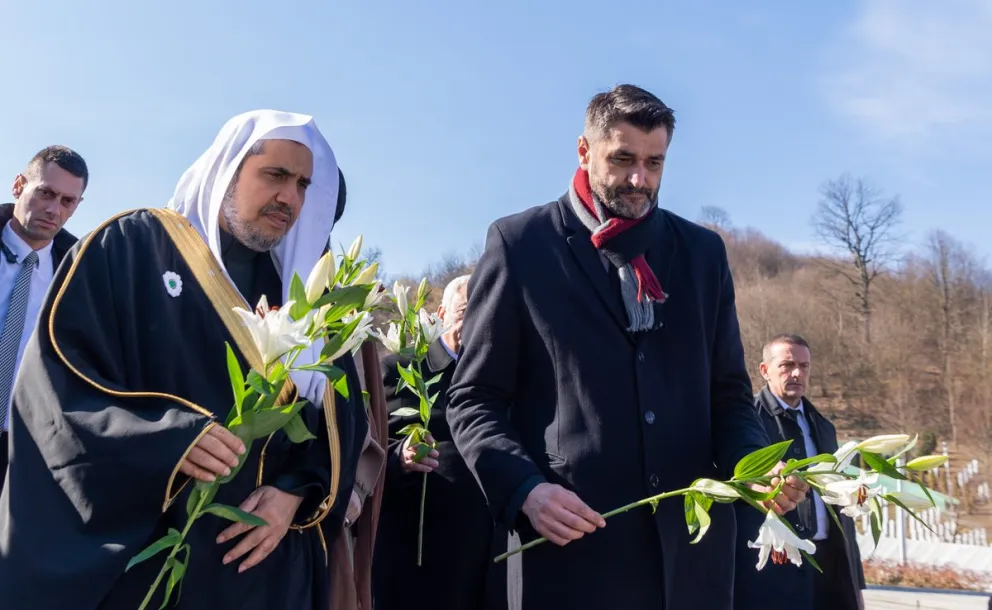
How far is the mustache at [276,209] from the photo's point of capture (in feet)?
9.43

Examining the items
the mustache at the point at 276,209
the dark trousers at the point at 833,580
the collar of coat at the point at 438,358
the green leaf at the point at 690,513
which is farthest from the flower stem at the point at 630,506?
the dark trousers at the point at 833,580

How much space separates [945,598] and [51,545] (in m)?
9.88

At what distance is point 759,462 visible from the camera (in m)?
2.52

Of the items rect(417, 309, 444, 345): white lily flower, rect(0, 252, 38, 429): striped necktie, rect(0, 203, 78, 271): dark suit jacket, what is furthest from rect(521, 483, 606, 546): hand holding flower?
rect(0, 203, 78, 271): dark suit jacket

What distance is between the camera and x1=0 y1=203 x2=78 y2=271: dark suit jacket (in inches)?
182

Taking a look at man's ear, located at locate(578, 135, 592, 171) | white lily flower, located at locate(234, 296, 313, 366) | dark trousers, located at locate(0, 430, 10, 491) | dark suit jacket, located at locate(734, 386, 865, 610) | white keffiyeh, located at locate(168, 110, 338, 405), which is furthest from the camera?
dark suit jacket, located at locate(734, 386, 865, 610)

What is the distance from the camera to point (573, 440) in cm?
275

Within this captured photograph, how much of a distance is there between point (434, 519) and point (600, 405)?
183 cm

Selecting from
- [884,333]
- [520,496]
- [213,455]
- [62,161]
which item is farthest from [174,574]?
[884,333]

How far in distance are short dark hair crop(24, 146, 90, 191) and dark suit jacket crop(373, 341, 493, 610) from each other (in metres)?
1.82

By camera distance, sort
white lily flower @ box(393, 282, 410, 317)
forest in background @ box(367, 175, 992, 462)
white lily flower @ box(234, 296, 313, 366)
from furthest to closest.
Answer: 1. forest in background @ box(367, 175, 992, 462)
2. white lily flower @ box(393, 282, 410, 317)
3. white lily flower @ box(234, 296, 313, 366)

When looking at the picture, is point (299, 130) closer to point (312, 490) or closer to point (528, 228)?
point (528, 228)

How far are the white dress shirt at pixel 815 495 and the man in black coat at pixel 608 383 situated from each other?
3.37 metres

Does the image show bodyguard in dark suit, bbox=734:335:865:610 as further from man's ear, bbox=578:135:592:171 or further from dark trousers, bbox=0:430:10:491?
dark trousers, bbox=0:430:10:491
